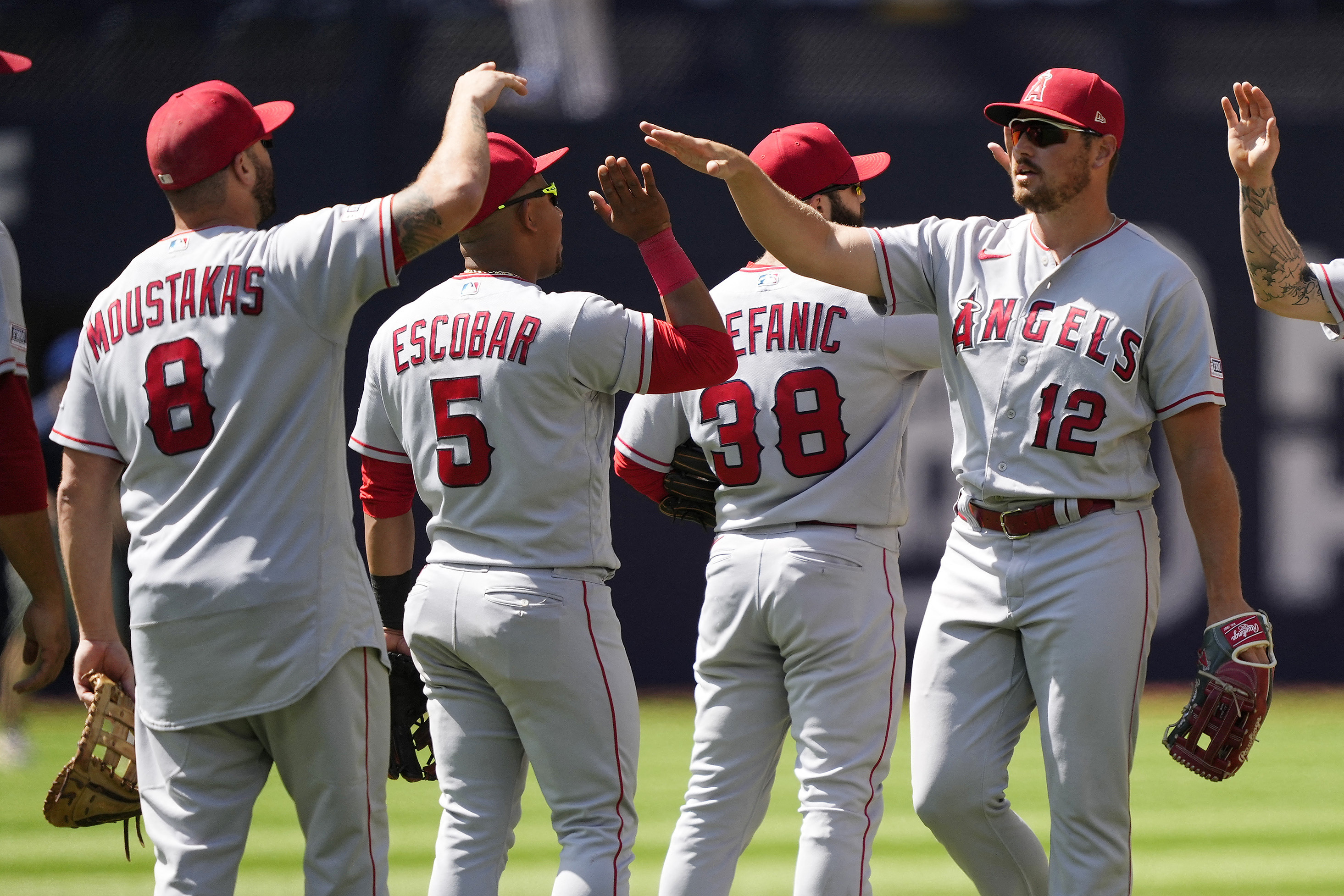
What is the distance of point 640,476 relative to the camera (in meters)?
4.45

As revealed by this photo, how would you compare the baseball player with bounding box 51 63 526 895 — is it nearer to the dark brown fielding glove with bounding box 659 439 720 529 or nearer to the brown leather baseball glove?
the brown leather baseball glove

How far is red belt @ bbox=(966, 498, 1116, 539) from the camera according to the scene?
358cm

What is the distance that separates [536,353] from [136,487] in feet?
2.95

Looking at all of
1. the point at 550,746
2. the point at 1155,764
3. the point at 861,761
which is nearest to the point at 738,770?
the point at 861,761

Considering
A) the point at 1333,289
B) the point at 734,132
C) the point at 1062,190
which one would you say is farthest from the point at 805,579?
the point at 734,132

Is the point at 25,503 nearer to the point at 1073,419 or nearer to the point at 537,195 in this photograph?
the point at 537,195

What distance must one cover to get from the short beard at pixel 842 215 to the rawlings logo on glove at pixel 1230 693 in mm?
1481

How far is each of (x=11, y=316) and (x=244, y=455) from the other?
→ 699mm

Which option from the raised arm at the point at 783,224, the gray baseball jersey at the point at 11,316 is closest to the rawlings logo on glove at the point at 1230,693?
the raised arm at the point at 783,224

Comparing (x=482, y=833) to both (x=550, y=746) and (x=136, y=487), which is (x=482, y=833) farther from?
(x=136, y=487)

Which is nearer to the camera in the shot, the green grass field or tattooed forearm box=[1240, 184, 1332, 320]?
tattooed forearm box=[1240, 184, 1332, 320]

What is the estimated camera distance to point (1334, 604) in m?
9.85

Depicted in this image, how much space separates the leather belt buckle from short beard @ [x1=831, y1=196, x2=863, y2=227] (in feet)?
3.35

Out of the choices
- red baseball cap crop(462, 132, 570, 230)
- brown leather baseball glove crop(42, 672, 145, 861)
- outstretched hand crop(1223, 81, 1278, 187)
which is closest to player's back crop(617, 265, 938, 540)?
red baseball cap crop(462, 132, 570, 230)
